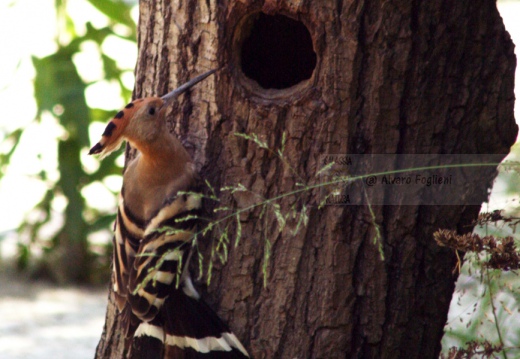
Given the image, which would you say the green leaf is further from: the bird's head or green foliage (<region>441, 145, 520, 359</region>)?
green foliage (<region>441, 145, 520, 359</region>)

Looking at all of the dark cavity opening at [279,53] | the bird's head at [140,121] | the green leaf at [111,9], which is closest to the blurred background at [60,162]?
the green leaf at [111,9]

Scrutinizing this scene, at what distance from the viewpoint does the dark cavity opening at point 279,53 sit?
2.59 meters

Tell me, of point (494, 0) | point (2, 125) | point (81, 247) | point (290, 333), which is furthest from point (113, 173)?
point (494, 0)

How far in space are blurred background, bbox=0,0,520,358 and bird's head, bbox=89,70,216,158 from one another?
6.85 feet

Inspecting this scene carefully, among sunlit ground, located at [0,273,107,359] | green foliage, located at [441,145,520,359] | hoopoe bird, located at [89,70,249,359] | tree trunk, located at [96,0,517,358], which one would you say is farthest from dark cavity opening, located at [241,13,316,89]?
sunlit ground, located at [0,273,107,359]

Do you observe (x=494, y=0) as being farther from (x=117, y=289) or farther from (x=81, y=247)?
(x=81, y=247)

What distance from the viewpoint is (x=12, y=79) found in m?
4.63

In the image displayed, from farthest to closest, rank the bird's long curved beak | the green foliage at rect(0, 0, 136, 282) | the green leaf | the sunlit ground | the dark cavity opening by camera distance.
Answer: the green leaf → the green foliage at rect(0, 0, 136, 282) → the sunlit ground → the dark cavity opening → the bird's long curved beak

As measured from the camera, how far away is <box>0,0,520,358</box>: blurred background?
448 centimetres

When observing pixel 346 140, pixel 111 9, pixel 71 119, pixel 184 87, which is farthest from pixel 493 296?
pixel 111 9

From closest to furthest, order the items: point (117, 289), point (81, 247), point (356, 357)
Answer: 1. point (356, 357)
2. point (117, 289)
3. point (81, 247)

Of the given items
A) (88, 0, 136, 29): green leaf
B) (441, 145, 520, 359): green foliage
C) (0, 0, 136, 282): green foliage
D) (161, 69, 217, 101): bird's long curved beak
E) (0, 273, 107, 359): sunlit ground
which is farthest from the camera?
(88, 0, 136, 29): green leaf

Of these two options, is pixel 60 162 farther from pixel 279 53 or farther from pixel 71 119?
pixel 279 53

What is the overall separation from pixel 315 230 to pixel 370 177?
223mm
